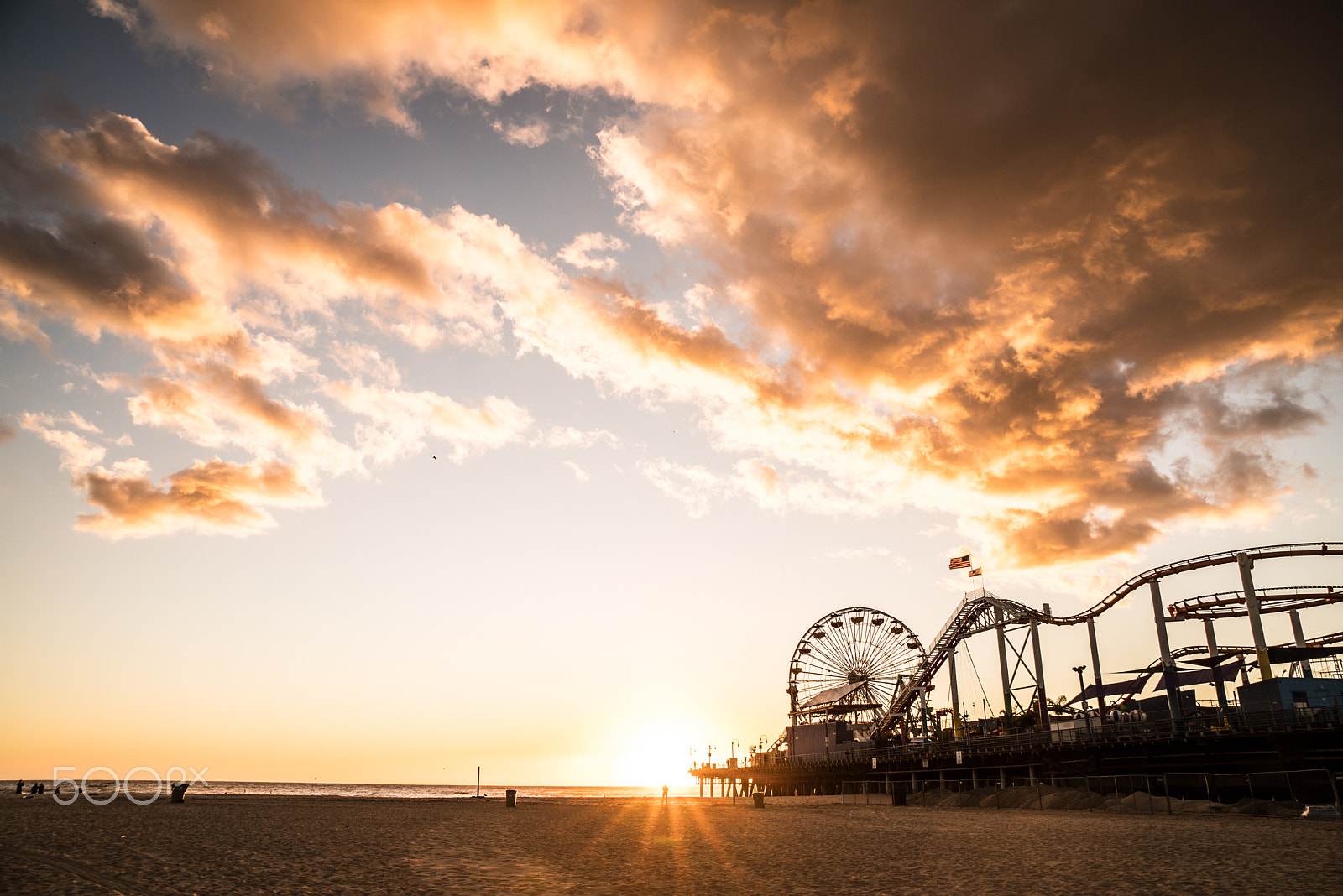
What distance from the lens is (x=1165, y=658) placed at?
42531mm

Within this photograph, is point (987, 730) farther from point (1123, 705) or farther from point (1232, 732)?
point (1232, 732)

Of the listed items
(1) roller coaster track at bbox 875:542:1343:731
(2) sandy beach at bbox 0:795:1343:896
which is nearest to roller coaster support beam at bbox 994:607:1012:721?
(1) roller coaster track at bbox 875:542:1343:731

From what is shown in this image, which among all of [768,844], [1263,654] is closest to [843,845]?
[768,844]

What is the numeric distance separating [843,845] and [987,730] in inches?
1887

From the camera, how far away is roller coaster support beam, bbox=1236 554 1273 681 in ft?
123

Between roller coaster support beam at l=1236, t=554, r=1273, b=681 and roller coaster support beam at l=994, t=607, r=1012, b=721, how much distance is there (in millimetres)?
17815

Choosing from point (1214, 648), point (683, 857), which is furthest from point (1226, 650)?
point (683, 857)

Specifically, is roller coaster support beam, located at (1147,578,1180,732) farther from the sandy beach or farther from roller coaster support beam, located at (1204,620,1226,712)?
the sandy beach

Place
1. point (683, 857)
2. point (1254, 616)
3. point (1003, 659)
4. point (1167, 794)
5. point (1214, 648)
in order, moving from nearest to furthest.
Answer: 1. point (683, 857)
2. point (1167, 794)
3. point (1254, 616)
4. point (1214, 648)
5. point (1003, 659)

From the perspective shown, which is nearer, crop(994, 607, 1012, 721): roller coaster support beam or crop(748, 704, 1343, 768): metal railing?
crop(748, 704, 1343, 768): metal railing

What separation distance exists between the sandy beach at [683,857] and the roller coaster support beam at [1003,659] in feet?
88.1

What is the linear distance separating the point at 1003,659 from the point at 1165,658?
14343 millimetres

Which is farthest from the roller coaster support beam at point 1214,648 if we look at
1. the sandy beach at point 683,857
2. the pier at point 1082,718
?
the sandy beach at point 683,857

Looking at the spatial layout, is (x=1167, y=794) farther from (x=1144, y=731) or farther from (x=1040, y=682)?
(x=1040, y=682)
